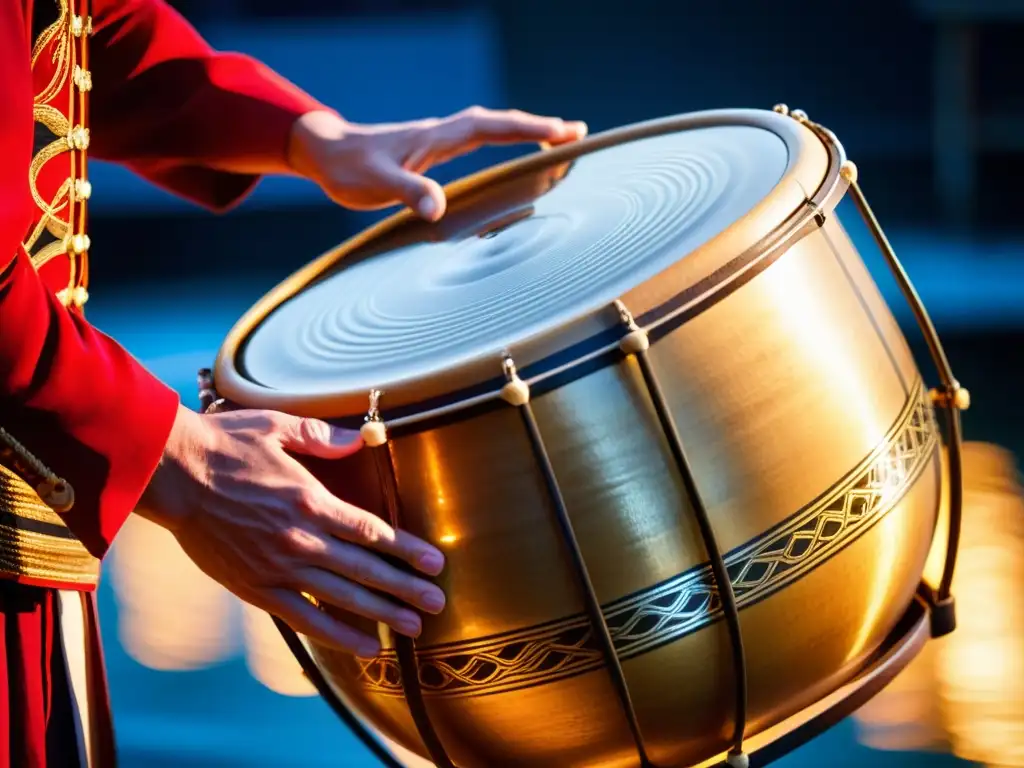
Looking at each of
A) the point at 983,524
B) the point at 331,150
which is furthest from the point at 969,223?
the point at 331,150

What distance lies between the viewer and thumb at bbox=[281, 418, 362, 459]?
2.52 ft

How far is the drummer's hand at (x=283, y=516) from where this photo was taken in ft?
2.50

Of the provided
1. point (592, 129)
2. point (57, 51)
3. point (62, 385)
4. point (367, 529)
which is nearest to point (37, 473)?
point (62, 385)

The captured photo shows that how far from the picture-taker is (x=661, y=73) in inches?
221

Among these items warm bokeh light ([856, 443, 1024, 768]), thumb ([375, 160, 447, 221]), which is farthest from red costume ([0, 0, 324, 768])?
warm bokeh light ([856, 443, 1024, 768])

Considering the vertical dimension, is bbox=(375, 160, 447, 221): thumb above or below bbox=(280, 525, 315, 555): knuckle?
above

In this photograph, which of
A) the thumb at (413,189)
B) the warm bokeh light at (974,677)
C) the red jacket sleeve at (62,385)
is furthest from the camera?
the warm bokeh light at (974,677)

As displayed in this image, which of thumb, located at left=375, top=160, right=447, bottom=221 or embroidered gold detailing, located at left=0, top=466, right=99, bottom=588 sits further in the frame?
thumb, located at left=375, top=160, right=447, bottom=221

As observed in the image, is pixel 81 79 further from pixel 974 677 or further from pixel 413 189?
pixel 974 677

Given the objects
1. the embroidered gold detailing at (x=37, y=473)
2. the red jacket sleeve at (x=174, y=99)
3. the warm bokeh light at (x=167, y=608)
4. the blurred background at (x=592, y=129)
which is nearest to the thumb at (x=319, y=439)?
the embroidered gold detailing at (x=37, y=473)

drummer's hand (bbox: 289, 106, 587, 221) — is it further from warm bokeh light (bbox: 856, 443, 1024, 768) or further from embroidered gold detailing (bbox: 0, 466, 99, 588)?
warm bokeh light (bbox: 856, 443, 1024, 768)

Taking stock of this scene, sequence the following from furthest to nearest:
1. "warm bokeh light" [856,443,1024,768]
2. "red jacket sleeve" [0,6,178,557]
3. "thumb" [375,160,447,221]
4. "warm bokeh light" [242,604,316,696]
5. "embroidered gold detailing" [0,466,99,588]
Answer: "warm bokeh light" [242,604,316,696], "warm bokeh light" [856,443,1024,768], "thumb" [375,160,447,221], "embroidered gold detailing" [0,466,99,588], "red jacket sleeve" [0,6,178,557]

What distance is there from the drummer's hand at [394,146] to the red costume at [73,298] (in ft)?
0.09

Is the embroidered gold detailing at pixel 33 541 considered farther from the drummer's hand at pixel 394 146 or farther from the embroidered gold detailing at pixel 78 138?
the drummer's hand at pixel 394 146
